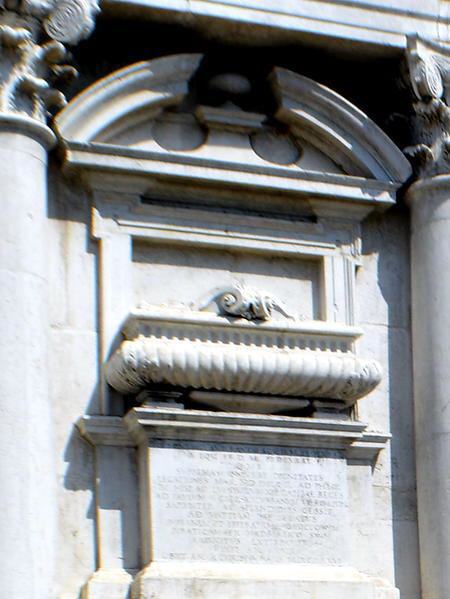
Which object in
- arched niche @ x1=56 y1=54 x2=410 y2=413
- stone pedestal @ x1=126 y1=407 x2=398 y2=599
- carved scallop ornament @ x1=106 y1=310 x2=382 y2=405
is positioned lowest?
stone pedestal @ x1=126 y1=407 x2=398 y2=599

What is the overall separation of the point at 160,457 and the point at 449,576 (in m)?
2.07

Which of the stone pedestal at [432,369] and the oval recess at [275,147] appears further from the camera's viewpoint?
the oval recess at [275,147]

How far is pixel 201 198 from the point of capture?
15.0 m

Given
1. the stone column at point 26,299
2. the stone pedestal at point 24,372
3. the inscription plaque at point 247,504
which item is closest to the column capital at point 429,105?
the inscription plaque at point 247,504

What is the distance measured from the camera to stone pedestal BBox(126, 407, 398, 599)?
13969 mm

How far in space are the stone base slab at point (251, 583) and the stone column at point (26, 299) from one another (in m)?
0.64

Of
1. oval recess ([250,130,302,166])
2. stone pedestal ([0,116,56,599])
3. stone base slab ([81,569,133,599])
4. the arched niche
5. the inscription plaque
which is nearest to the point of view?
stone pedestal ([0,116,56,599])

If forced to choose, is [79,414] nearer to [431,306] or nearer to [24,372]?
[24,372]

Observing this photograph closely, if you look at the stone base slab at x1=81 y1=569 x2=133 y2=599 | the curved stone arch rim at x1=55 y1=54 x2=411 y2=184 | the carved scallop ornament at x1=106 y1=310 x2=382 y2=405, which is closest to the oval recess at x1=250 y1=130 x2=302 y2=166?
the curved stone arch rim at x1=55 y1=54 x2=411 y2=184

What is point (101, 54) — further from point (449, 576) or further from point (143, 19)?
point (449, 576)

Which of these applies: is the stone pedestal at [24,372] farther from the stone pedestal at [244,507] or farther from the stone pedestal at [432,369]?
the stone pedestal at [432,369]

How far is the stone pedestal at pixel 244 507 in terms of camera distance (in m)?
14.0

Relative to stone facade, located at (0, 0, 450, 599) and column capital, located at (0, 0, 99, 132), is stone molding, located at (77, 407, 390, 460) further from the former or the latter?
column capital, located at (0, 0, 99, 132)

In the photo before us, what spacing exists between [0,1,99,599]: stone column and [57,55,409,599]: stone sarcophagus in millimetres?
389
